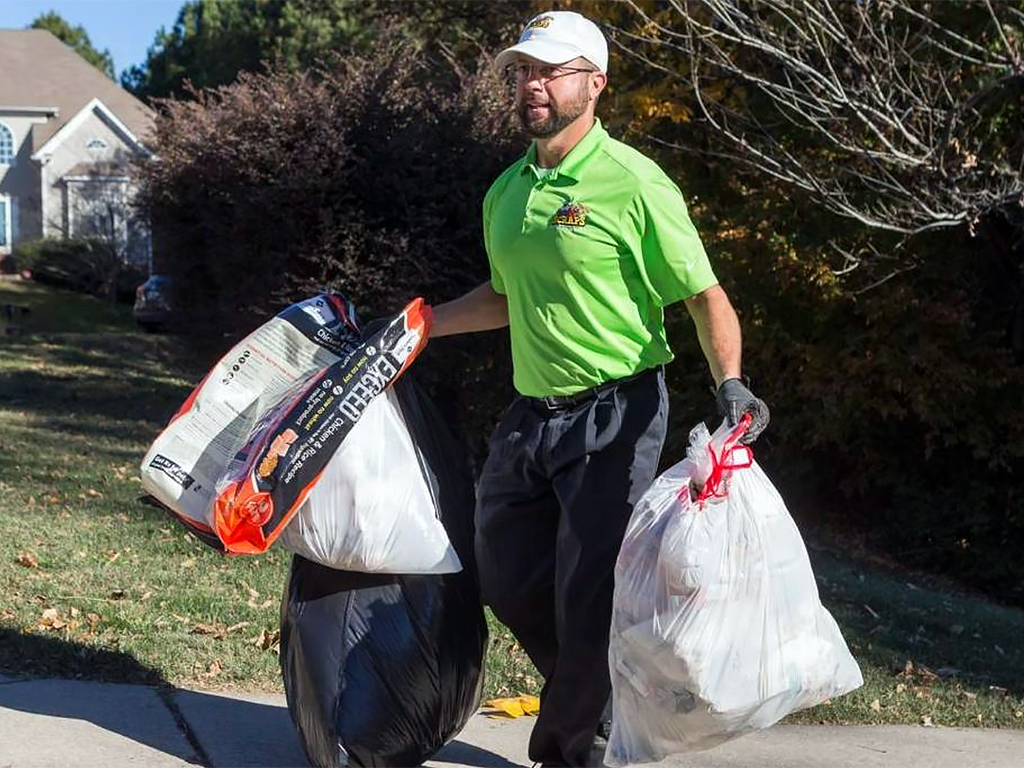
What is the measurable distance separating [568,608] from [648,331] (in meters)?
0.76

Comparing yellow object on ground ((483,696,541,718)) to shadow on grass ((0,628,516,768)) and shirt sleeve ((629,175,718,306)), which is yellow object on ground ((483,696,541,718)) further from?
shirt sleeve ((629,175,718,306))

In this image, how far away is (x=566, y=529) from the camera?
358cm

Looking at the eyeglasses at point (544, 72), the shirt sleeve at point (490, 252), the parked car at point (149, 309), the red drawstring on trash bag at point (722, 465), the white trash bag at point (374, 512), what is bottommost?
the parked car at point (149, 309)

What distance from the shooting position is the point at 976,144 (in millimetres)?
8852

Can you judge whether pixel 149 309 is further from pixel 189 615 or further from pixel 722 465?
pixel 722 465

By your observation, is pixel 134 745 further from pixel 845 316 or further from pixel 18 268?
pixel 18 268

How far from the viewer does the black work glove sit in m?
3.33

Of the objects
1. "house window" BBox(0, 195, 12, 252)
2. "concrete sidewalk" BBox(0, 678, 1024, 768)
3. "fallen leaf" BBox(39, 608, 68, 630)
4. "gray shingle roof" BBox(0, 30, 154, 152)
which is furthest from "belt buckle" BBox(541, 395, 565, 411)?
"house window" BBox(0, 195, 12, 252)

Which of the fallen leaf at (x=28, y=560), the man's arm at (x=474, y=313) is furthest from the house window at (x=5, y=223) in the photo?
the man's arm at (x=474, y=313)

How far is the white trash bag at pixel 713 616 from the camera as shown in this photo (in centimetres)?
320

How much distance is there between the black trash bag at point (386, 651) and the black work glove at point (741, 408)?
898mm

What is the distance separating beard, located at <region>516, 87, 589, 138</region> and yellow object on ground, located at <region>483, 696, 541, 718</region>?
6.25 ft

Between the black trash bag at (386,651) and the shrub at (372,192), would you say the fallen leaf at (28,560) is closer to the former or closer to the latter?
the black trash bag at (386,651)

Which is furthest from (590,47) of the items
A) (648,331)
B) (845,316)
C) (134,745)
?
(845,316)
